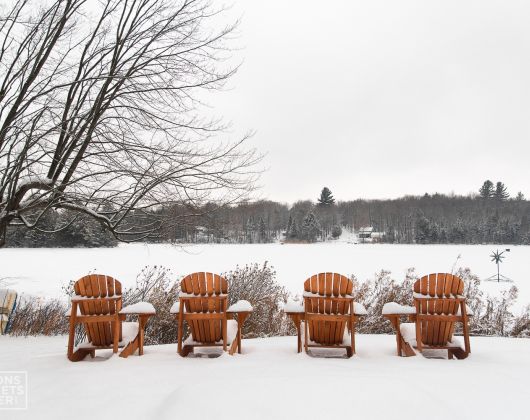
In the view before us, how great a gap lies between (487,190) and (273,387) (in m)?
102

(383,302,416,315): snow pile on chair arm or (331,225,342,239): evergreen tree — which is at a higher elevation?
(331,225,342,239): evergreen tree

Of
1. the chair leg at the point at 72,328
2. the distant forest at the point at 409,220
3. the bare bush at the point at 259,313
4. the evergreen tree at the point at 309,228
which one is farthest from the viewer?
the evergreen tree at the point at 309,228

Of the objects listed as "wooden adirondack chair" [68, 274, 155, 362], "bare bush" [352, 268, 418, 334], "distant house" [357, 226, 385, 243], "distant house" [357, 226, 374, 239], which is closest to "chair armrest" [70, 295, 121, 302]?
"wooden adirondack chair" [68, 274, 155, 362]

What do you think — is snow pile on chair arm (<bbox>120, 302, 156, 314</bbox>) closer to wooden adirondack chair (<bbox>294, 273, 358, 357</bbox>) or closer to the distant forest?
wooden adirondack chair (<bbox>294, 273, 358, 357</bbox>)

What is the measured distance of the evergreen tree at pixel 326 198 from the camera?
92.3m

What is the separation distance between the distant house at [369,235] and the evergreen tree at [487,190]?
33.2 metres

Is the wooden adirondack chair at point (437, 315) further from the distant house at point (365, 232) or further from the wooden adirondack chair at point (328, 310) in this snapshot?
the distant house at point (365, 232)

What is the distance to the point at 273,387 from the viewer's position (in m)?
2.90

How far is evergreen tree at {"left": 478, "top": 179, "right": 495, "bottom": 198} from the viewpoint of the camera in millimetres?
87694

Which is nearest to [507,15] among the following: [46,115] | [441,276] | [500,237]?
[441,276]

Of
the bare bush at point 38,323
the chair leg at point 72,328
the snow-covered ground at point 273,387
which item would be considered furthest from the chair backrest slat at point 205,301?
the bare bush at point 38,323

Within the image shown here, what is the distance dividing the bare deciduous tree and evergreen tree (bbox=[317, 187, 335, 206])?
3435 inches

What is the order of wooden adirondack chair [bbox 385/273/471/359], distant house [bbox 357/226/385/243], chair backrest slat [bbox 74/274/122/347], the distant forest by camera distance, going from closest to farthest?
chair backrest slat [bbox 74/274/122/347]
wooden adirondack chair [bbox 385/273/471/359]
the distant forest
distant house [bbox 357/226/385/243]

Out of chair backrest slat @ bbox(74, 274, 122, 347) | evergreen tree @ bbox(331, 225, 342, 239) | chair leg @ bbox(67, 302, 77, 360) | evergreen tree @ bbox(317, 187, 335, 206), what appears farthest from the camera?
evergreen tree @ bbox(317, 187, 335, 206)
